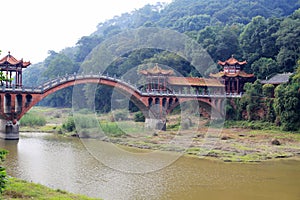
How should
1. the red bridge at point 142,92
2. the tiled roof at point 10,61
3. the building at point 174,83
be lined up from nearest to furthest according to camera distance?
1. the red bridge at point 142,92
2. the tiled roof at point 10,61
3. the building at point 174,83

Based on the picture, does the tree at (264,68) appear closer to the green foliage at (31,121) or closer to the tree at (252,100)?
the tree at (252,100)

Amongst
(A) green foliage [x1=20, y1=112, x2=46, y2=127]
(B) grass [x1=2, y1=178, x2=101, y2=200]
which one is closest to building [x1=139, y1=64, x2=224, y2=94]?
(A) green foliage [x1=20, y1=112, x2=46, y2=127]

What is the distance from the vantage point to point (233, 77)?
56750 mm

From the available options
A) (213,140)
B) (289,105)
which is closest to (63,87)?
(213,140)

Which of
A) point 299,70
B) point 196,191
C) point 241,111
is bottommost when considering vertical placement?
point 196,191

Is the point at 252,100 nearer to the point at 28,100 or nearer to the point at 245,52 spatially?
the point at 245,52

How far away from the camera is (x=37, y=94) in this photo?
40.2 meters

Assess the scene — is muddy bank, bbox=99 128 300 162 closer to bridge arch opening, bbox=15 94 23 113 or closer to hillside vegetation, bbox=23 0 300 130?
→ hillside vegetation, bbox=23 0 300 130

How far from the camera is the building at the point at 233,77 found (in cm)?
5669

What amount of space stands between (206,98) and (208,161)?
2366cm

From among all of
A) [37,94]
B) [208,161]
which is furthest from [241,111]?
[37,94]

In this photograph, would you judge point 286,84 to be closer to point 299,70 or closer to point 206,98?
point 299,70

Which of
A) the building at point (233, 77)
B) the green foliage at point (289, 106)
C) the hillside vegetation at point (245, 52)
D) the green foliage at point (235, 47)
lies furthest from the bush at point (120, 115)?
the green foliage at point (289, 106)

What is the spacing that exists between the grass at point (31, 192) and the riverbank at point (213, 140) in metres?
16.8
